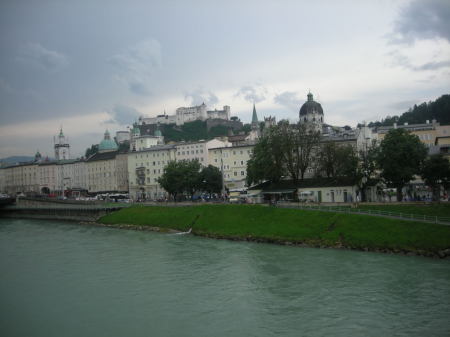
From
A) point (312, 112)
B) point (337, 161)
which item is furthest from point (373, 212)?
point (312, 112)

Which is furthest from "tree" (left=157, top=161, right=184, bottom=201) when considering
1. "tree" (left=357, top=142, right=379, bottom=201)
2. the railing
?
"tree" (left=357, top=142, right=379, bottom=201)

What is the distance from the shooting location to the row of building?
89688 millimetres

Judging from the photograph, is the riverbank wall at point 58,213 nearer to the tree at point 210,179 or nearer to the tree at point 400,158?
the tree at point 210,179

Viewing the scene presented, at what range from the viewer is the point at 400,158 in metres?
54.8

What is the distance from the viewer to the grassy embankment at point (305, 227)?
1554 inches

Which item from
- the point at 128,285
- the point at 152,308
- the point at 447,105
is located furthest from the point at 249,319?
the point at 447,105

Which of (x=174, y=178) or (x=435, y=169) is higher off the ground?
(x=174, y=178)

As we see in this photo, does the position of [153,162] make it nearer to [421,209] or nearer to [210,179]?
[210,179]

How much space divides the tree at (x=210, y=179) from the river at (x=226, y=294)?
41.4 metres

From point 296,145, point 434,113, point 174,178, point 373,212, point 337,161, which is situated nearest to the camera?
point 373,212

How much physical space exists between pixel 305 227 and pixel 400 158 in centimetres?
1572

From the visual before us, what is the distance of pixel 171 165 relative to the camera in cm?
8919

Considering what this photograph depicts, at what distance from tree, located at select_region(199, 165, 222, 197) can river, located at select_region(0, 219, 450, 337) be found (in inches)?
1629

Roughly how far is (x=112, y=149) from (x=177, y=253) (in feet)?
420
